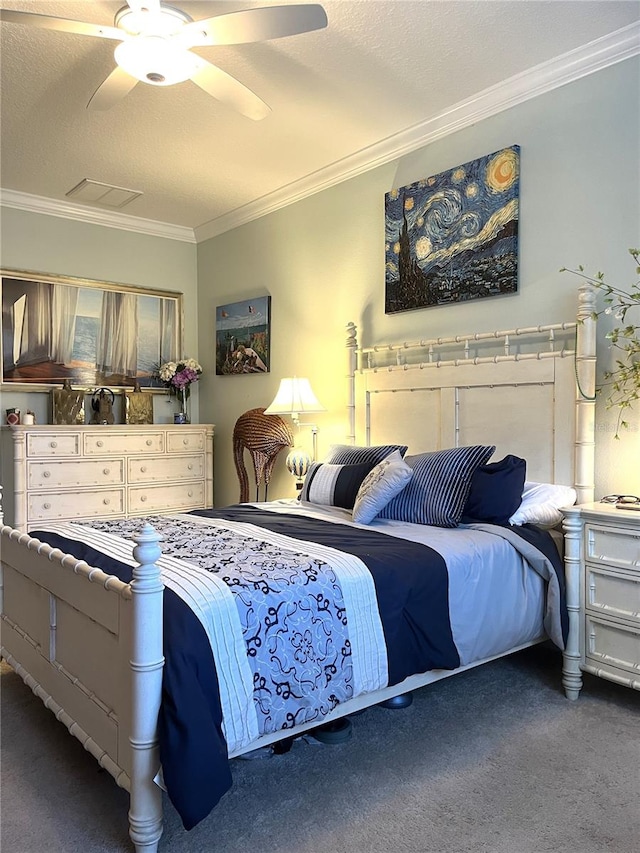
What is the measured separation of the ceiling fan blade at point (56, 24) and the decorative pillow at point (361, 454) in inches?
82.4

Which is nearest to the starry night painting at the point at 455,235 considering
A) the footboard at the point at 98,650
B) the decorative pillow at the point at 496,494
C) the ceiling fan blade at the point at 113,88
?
the decorative pillow at the point at 496,494

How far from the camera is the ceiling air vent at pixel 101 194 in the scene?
176 inches

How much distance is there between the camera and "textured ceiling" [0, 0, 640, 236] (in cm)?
263

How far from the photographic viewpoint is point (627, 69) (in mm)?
2787

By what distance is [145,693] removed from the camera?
1.58 m

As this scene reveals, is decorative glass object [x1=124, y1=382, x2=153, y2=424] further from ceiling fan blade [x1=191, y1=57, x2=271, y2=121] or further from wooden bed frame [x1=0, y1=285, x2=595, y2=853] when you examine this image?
ceiling fan blade [x1=191, y1=57, x2=271, y2=121]

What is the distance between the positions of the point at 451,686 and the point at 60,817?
1.56 meters

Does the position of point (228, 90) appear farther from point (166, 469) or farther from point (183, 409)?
point (183, 409)

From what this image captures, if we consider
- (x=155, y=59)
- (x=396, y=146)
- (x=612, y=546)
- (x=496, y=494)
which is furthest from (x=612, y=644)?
(x=396, y=146)

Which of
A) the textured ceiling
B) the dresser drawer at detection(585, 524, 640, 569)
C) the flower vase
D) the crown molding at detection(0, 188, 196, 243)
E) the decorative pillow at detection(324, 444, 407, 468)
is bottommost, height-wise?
the dresser drawer at detection(585, 524, 640, 569)

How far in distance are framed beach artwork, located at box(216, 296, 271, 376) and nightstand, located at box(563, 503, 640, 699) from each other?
286cm

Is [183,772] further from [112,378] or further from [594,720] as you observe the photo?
[112,378]

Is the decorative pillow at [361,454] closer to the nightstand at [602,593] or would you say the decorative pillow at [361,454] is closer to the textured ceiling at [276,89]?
the nightstand at [602,593]

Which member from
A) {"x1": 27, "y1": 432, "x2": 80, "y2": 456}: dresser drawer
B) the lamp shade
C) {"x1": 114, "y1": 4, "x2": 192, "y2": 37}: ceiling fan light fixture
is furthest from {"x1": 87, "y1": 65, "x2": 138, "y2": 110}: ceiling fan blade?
{"x1": 27, "y1": 432, "x2": 80, "y2": 456}: dresser drawer
